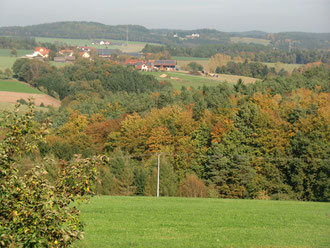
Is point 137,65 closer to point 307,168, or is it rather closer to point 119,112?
point 119,112

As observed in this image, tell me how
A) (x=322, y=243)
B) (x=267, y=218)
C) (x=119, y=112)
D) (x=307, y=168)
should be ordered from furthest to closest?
(x=119, y=112), (x=307, y=168), (x=267, y=218), (x=322, y=243)

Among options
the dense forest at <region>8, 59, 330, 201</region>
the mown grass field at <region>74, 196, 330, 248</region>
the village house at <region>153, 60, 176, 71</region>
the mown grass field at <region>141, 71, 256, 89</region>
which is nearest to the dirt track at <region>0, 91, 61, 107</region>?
the dense forest at <region>8, 59, 330, 201</region>

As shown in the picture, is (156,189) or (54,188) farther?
(156,189)

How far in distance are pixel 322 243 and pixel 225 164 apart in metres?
26.1

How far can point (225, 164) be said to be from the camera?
1545 inches

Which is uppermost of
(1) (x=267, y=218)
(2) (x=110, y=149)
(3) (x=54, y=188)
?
(3) (x=54, y=188)

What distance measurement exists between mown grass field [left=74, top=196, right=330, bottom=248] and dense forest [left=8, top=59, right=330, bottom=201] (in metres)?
8.93

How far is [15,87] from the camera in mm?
83875

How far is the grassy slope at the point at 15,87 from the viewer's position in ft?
267

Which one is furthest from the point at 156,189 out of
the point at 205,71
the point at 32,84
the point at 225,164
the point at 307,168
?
the point at 205,71

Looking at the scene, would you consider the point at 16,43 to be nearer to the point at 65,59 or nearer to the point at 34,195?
the point at 65,59

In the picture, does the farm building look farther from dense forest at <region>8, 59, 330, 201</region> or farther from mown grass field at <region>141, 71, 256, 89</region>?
dense forest at <region>8, 59, 330, 201</region>

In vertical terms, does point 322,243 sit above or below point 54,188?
below

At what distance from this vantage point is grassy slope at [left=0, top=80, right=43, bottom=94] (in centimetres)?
8144
